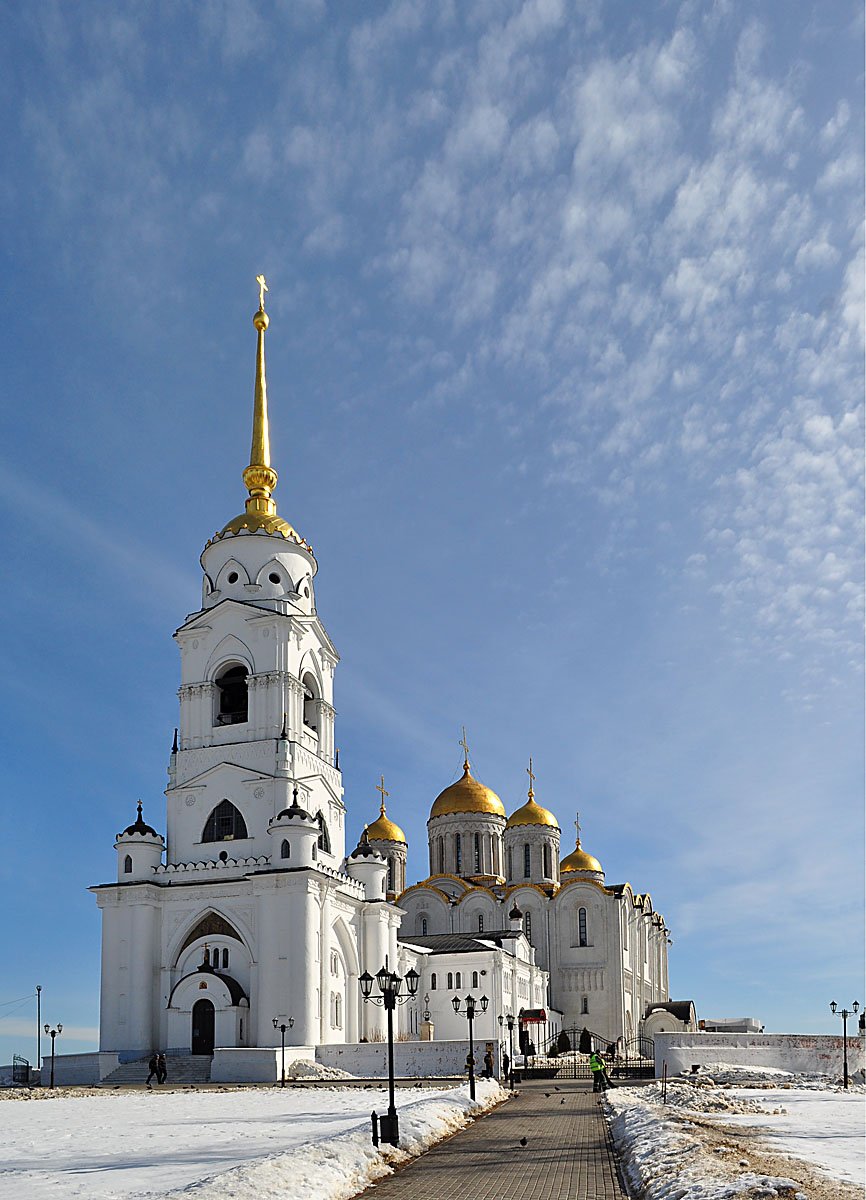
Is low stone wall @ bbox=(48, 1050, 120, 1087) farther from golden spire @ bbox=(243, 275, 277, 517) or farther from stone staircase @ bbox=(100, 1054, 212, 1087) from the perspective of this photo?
golden spire @ bbox=(243, 275, 277, 517)

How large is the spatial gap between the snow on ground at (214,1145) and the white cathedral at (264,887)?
1374 cm

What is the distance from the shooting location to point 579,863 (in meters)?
67.5

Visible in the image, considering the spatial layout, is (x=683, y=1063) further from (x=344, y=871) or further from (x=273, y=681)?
(x=273, y=681)

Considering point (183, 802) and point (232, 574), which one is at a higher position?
point (232, 574)

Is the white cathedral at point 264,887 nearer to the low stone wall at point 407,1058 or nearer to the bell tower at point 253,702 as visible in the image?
the bell tower at point 253,702

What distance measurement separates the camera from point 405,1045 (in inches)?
1453

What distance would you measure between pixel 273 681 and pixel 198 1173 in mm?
34383

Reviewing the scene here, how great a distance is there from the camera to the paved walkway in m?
12.5

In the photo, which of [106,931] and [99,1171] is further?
[106,931]

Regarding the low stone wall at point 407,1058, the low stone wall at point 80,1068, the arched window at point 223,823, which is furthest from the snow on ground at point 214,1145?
the arched window at point 223,823

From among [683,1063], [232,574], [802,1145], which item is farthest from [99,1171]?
[232,574]

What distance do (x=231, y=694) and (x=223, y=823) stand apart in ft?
18.3

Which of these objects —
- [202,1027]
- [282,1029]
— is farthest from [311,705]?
[282,1029]

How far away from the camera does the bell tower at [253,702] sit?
151 feet
